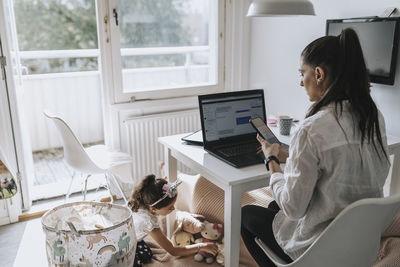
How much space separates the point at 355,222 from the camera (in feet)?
3.92

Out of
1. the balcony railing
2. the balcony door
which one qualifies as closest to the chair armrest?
the balcony door

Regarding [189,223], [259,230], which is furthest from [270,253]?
[189,223]

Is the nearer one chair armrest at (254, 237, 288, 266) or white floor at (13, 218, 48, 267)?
chair armrest at (254, 237, 288, 266)

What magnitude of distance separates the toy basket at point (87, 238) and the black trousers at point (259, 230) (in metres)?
0.49

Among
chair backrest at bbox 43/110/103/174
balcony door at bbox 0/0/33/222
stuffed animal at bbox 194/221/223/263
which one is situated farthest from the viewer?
balcony door at bbox 0/0/33/222

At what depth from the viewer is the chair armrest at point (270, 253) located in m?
1.44

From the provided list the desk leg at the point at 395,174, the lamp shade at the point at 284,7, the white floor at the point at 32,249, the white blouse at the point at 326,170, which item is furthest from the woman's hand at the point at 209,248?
the lamp shade at the point at 284,7

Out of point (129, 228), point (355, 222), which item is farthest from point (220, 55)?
point (355, 222)

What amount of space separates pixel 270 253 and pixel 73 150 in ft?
4.89

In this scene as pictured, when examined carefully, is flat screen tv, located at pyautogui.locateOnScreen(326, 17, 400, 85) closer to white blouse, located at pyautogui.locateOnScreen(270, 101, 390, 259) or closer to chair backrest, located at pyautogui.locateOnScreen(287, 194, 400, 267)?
white blouse, located at pyautogui.locateOnScreen(270, 101, 390, 259)

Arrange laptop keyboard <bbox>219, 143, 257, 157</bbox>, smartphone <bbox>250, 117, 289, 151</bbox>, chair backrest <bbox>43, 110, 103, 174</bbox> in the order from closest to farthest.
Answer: smartphone <bbox>250, 117, 289, 151</bbox> → laptop keyboard <bbox>219, 143, 257, 157</bbox> → chair backrest <bbox>43, 110, 103, 174</bbox>

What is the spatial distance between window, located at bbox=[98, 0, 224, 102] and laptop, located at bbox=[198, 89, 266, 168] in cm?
130

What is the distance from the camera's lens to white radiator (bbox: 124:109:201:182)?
3061mm

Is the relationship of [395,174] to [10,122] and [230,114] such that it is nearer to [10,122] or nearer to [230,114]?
[230,114]
